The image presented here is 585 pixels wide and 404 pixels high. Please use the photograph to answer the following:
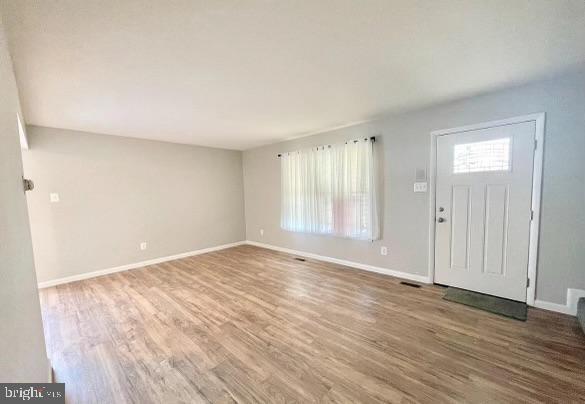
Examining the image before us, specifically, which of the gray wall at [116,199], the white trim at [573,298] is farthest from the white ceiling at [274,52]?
the white trim at [573,298]

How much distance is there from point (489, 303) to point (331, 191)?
249 centimetres

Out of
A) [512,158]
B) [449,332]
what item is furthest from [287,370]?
[512,158]

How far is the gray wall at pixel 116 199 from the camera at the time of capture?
338 cm

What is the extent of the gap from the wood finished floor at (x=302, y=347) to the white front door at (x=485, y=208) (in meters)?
0.38

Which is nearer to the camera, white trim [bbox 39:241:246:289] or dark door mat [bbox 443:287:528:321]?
dark door mat [bbox 443:287:528:321]

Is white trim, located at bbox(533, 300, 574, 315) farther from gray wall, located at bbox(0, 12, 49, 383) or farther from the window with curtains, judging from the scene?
gray wall, located at bbox(0, 12, 49, 383)

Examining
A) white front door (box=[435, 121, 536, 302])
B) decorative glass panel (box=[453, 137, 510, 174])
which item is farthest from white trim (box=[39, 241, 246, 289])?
decorative glass panel (box=[453, 137, 510, 174])

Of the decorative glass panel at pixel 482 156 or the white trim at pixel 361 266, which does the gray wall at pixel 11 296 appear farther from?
the decorative glass panel at pixel 482 156

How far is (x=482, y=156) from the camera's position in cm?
271

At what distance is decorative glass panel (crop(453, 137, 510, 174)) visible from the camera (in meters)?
2.59

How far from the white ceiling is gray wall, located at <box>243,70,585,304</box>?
29 centimetres

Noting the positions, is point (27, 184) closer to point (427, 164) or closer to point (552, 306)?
point (427, 164)

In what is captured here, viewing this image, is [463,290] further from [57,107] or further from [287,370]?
[57,107]

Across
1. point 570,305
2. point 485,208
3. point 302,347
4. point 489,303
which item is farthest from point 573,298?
point 302,347
